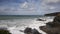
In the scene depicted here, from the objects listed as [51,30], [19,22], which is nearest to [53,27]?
[51,30]

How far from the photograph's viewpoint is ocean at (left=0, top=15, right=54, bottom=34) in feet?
6.77

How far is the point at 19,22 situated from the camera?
211 cm

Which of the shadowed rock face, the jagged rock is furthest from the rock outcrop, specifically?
the shadowed rock face

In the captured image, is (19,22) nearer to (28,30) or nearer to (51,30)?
(28,30)

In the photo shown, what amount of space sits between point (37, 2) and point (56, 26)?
532 millimetres

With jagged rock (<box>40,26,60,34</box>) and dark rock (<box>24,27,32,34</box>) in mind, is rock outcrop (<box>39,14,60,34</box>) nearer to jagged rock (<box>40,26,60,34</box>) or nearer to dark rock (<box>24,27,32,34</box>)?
jagged rock (<box>40,26,60,34</box>)

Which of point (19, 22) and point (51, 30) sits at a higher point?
point (19, 22)

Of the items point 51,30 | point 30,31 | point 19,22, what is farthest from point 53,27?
point 19,22

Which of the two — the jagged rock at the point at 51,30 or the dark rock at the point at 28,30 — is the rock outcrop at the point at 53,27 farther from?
the dark rock at the point at 28,30

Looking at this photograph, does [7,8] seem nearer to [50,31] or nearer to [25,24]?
[25,24]

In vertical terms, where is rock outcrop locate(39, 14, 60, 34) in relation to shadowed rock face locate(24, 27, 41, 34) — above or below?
above

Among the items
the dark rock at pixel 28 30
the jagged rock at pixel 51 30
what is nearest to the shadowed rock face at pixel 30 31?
the dark rock at pixel 28 30

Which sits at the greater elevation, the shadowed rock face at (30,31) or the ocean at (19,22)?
the ocean at (19,22)

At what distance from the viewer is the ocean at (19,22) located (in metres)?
2.06
